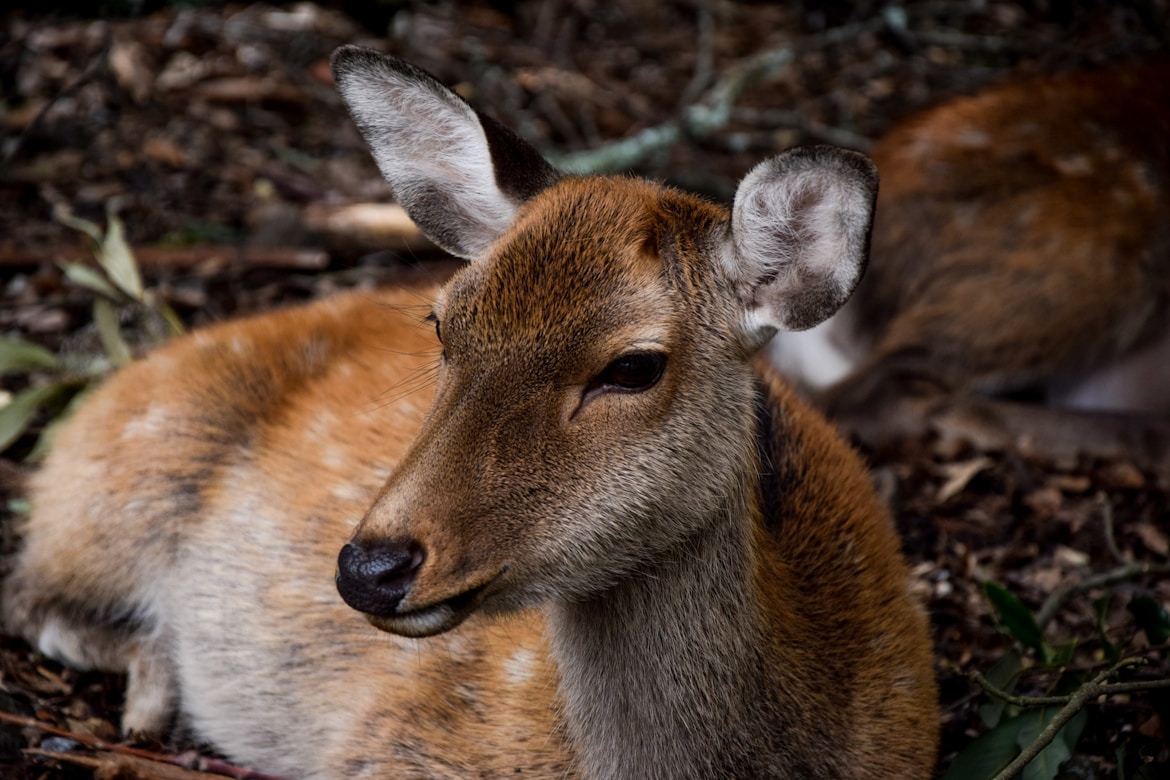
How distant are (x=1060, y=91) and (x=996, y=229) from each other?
0.86m

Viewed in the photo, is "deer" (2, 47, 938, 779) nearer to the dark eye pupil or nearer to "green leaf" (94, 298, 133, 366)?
the dark eye pupil

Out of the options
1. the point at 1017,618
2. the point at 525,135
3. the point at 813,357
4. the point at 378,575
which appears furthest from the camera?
the point at 525,135

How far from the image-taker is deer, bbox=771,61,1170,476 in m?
5.15

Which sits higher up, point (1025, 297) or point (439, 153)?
point (439, 153)

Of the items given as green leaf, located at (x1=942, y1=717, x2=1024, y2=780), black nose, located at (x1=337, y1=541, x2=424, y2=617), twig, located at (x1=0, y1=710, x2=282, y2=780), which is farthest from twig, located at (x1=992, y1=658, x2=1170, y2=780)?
twig, located at (x1=0, y1=710, x2=282, y2=780)

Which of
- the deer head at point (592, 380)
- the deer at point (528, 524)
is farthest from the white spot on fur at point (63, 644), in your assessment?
the deer head at point (592, 380)

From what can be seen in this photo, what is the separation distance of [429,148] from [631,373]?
880 mm

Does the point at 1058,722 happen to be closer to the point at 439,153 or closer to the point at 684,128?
the point at 439,153

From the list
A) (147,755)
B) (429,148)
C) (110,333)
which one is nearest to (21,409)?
(110,333)

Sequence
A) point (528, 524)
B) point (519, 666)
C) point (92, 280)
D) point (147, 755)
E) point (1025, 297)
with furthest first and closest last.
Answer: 1. point (1025, 297)
2. point (92, 280)
3. point (147, 755)
4. point (519, 666)
5. point (528, 524)

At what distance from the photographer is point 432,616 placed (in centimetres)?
231

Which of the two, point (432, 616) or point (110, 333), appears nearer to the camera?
point (432, 616)

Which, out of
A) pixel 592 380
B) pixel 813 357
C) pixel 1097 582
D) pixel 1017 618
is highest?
pixel 592 380

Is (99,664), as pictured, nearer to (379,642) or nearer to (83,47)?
(379,642)
